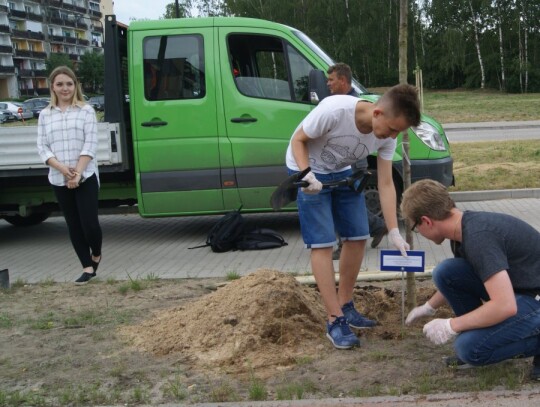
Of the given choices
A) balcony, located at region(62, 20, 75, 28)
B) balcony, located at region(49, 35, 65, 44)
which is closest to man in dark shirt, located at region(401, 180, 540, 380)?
balcony, located at region(49, 35, 65, 44)

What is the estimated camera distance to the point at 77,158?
6684 mm

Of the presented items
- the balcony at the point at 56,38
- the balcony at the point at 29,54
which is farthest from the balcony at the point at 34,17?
the balcony at the point at 29,54

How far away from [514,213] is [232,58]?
411cm

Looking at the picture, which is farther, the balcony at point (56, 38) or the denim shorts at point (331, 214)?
the balcony at point (56, 38)

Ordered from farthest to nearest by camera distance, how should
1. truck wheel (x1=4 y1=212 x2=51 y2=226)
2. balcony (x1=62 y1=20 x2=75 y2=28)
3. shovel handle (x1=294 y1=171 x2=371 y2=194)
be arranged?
balcony (x1=62 y1=20 x2=75 y2=28) < truck wheel (x1=4 y1=212 x2=51 y2=226) < shovel handle (x1=294 y1=171 x2=371 y2=194)

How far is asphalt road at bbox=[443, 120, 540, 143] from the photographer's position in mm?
19844

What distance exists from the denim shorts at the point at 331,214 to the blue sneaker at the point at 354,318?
461 millimetres

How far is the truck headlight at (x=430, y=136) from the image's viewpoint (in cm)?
851

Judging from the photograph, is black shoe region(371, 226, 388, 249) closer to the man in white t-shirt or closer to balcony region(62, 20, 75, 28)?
the man in white t-shirt

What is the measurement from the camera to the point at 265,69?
349 inches

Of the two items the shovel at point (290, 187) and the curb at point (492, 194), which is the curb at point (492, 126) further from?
the shovel at point (290, 187)

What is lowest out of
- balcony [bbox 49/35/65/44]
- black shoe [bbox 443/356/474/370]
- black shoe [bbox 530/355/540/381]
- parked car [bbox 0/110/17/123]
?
black shoe [bbox 443/356/474/370]

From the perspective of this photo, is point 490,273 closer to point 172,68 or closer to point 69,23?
point 172,68

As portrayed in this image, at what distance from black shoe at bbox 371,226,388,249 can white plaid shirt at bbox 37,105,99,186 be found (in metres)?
2.95
